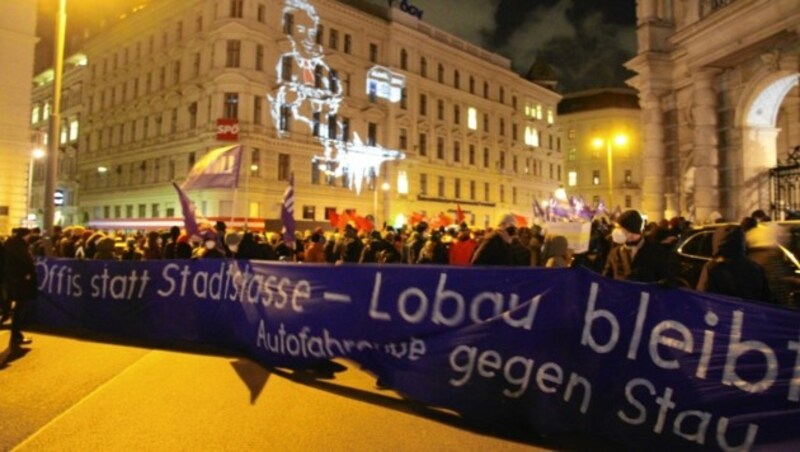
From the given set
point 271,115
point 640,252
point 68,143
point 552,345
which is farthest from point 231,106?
point 552,345

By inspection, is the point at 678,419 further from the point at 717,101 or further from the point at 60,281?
the point at 717,101

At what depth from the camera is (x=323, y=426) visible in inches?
226

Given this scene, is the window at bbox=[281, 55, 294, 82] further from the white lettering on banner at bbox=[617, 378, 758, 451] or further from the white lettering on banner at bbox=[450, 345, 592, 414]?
the white lettering on banner at bbox=[617, 378, 758, 451]

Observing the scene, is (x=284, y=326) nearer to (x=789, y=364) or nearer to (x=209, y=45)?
(x=789, y=364)

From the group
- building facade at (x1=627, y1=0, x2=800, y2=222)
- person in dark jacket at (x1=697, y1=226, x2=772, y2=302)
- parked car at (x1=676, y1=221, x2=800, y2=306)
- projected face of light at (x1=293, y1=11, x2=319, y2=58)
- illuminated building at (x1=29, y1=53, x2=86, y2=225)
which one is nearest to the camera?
person in dark jacket at (x1=697, y1=226, x2=772, y2=302)

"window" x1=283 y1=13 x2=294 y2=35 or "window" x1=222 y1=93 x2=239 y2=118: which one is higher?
"window" x1=283 y1=13 x2=294 y2=35

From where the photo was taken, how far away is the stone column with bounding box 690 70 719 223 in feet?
66.6

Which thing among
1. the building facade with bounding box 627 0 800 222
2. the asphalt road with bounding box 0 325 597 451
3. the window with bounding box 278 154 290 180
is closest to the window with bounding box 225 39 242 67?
the window with bounding box 278 154 290 180

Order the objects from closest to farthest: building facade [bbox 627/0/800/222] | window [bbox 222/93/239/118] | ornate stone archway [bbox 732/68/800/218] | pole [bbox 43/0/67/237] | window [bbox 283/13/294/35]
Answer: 1. pole [bbox 43/0/67/237]
2. building facade [bbox 627/0/800/222]
3. ornate stone archway [bbox 732/68/800/218]
4. window [bbox 222/93/239/118]
5. window [bbox 283/13/294/35]

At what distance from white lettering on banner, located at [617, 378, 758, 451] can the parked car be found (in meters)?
2.99

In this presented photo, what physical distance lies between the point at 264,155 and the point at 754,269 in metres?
42.5

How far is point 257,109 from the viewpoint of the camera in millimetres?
45312

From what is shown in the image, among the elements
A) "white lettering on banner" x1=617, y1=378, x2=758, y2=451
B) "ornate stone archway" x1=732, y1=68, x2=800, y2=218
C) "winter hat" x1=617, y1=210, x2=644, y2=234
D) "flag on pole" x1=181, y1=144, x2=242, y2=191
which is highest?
"ornate stone archway" x1=732, y1=68, x2=800, y2=218

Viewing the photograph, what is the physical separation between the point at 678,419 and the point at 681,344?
59 cm
